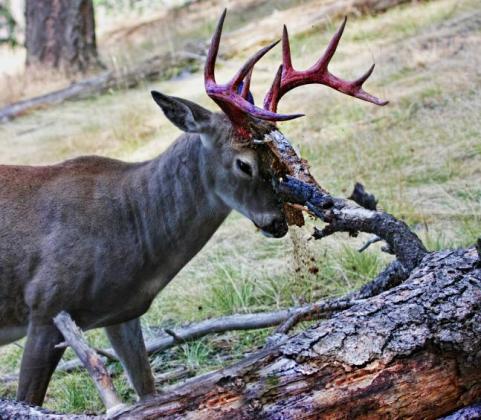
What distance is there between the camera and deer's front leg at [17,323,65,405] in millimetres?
4270

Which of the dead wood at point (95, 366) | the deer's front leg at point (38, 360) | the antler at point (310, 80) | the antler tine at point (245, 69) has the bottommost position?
the deer's front leg at point (38, 360)

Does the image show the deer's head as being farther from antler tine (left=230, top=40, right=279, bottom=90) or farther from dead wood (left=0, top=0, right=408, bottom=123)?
dead wood (left=0, top=0, right=408, bottom=123)

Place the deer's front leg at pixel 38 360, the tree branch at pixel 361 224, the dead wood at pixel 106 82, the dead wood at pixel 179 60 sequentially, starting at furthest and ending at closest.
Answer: the dead wood at pixel 106 82, the dead wood at pixel 179 60, the deer's front leg at pixel 38 360, the tree branch at pixel 361 224

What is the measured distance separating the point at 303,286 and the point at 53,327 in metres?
1.79

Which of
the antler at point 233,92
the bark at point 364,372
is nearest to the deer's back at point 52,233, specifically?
the antler at point 233,92

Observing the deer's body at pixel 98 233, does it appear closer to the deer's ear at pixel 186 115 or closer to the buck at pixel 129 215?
the buck at pixel 129 215

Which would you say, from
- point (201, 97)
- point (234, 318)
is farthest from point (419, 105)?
point (234, 318)

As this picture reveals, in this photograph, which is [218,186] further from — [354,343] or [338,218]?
[354,343]

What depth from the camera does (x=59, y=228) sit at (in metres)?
4.41

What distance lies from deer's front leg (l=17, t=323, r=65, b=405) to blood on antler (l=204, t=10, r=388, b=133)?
4.45ft

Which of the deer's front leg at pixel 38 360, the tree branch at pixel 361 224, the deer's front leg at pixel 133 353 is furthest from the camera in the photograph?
the deer's front leg at pixel 133 353

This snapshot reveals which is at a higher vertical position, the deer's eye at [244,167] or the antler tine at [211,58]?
the antler tine at [211,58]

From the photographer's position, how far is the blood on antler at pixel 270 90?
13.8ft

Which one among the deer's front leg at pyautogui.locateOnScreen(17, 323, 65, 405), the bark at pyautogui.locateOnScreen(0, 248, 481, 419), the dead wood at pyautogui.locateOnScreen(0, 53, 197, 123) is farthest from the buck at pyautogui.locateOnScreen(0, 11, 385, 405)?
the dead wood at pyautogui.locateOnScreen(0, 53, 197, 123)
